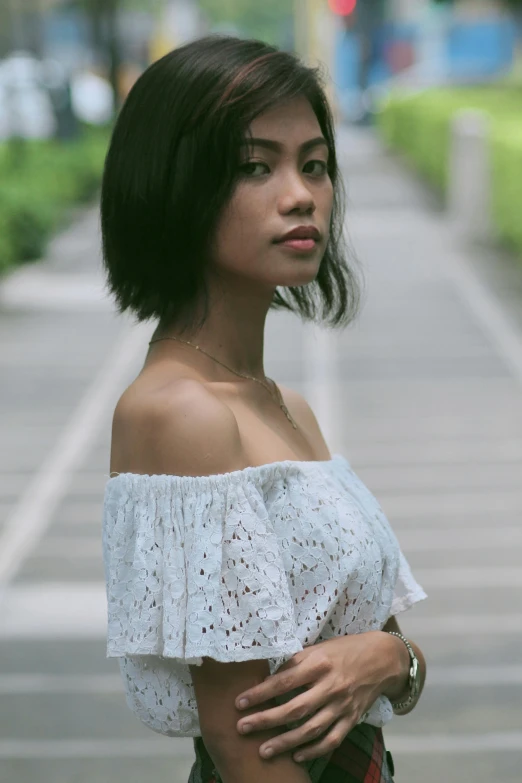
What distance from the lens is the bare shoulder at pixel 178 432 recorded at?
1579mm

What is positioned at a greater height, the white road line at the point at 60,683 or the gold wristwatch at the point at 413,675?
the gold wristwatch at the point at 413,675

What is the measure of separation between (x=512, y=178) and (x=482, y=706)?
29.3 ft

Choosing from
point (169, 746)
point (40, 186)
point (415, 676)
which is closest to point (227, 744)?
point (415, 676)

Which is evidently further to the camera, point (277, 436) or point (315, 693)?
point (277, 436)

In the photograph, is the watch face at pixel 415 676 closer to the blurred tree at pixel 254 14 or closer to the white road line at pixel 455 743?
the white road line at pixel 455 743

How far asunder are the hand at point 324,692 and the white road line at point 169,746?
→ 7.89 ft

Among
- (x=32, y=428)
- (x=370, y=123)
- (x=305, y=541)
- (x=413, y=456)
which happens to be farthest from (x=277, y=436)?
(x=370, y=123)

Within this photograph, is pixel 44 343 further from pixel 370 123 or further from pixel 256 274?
pixel 370 123

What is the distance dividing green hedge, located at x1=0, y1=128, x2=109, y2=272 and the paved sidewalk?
15.9 inches

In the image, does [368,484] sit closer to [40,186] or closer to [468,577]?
[468,577]

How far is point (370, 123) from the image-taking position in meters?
40.2

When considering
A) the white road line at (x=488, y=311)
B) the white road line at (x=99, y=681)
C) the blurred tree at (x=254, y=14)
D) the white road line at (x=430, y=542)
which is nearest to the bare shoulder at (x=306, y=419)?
the white road line at (x=99, y=681)

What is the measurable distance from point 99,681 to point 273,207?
306 centimetres

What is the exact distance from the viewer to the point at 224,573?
1608 mm
